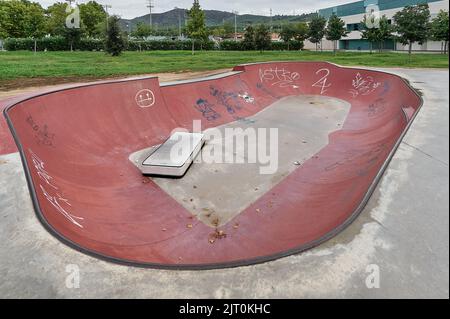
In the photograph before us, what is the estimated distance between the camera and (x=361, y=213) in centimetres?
537

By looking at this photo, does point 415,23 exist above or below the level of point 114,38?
below

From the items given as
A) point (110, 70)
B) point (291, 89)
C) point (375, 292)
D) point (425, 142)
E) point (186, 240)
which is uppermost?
point (110, 70)

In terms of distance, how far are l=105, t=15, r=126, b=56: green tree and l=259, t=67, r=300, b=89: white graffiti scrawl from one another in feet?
70.4

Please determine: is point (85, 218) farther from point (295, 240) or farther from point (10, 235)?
point (295, 240)

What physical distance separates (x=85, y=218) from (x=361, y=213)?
20.2ft

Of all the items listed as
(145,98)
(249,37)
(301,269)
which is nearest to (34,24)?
(249,37)

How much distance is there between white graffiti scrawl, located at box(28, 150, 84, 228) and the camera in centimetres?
701

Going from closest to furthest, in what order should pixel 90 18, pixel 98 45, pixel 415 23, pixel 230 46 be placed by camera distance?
pixel 415 23
pixel 98 45
pixel 230 46
pixel 90 18

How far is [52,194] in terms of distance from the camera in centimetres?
750

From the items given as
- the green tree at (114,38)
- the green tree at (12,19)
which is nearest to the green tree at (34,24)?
the green tree at (12,19)

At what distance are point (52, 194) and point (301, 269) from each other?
6.21 metres

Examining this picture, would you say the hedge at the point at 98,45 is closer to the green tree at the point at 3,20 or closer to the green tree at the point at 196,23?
the green tree at the point at 3,20

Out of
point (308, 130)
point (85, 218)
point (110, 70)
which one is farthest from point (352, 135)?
point (110, 70)

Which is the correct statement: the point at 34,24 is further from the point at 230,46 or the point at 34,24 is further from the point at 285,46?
the point at 285,46
